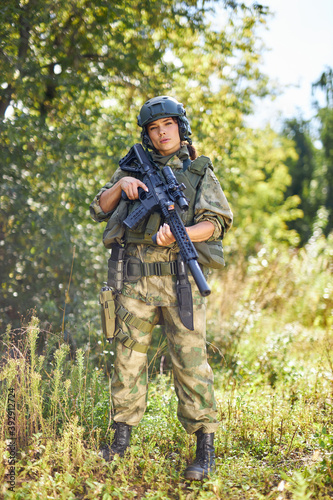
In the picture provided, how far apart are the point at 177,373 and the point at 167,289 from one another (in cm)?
54

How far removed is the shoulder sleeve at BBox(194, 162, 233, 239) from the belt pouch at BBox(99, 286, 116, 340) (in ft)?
2.44

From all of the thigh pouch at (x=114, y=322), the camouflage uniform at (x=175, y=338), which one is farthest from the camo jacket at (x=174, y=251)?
the thigh pouch at (x=114, y=322)

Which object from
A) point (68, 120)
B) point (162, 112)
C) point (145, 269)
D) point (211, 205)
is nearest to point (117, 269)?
point (145, 269)

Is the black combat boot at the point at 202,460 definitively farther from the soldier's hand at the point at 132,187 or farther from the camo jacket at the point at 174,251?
the soldier's hand at the point at 132,187

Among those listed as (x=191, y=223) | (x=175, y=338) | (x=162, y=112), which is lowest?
(x=175, y=338)

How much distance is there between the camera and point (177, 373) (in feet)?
8.98

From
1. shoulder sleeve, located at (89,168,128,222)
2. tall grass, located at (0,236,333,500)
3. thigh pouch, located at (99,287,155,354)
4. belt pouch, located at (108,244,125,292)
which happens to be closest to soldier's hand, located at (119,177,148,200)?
shoulder sleeve, located at (89,168,128,222)

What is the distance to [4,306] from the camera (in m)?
4.78

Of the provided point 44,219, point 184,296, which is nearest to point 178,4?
point 44,219

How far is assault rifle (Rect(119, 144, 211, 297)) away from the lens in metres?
2.44

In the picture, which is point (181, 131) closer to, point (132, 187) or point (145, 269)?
point (132, 187)

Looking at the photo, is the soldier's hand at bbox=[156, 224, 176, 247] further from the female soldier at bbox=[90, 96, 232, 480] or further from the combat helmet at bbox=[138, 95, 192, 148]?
the combat helmet at bbox=[138, 95, 192, 148]

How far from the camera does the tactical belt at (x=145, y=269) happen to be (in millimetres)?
2686

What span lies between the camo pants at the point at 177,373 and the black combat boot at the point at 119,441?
53mm
